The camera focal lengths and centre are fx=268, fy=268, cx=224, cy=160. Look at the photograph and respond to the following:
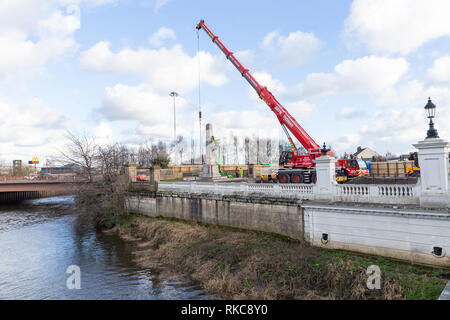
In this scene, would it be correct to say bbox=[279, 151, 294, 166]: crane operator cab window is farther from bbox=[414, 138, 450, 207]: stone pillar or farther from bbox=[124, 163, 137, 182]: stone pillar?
bbox=[124, 163, 137, 182]: stone pillar

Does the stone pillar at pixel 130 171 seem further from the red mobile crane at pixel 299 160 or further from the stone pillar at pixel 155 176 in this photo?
the red mobile crane at pixel 299 160

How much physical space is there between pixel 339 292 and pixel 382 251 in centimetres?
277

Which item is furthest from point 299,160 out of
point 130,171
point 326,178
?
point 130,171

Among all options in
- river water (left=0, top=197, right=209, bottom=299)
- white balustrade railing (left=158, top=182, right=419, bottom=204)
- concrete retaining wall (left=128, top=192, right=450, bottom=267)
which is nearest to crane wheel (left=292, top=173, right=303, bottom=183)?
white balustrade railing (left=158, top=182, right=419, bottom=204)

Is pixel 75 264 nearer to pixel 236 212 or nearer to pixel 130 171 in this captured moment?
pixel 236 212

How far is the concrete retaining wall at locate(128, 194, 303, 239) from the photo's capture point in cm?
1252

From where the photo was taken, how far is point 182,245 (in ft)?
46.3

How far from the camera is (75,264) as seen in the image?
43.7ft

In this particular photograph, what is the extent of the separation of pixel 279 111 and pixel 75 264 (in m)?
15.7

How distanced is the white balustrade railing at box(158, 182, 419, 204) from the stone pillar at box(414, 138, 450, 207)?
13.9 inches

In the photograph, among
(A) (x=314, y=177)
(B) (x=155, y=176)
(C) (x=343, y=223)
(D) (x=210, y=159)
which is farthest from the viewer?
(B) (x=155, y=176)

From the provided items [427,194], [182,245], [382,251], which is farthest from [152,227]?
[427,194]
